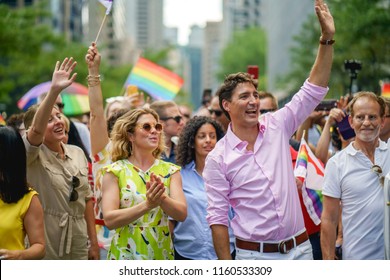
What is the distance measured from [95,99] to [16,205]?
1728 mm

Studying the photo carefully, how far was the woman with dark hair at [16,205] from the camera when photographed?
5.30 m

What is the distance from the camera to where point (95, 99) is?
22.7 ft

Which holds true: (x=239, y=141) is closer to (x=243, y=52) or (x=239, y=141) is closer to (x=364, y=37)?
(x=364, y=37)

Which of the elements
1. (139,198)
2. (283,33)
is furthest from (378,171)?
A: (283,33)

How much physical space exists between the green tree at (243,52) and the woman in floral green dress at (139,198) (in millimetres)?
99225

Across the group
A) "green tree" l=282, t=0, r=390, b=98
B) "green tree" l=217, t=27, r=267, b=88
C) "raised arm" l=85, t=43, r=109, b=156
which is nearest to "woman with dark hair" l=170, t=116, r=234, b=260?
"raised arm" l=85, t=43, r=109, b=156

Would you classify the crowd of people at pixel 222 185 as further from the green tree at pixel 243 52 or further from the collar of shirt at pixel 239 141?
the green tree at pixel 243 52

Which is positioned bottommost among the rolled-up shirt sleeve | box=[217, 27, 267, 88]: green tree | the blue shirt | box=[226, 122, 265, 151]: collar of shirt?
box=[217, 27, 267, 88]: green tree

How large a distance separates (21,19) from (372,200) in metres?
22.8

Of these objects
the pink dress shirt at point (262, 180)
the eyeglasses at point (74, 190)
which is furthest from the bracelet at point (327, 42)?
the eyeglasses at point (74, 190)

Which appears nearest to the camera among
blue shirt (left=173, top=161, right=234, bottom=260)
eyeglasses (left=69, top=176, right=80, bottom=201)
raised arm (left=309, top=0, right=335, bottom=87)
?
raised arm (left=309, top=0, right=335, bottom=87)

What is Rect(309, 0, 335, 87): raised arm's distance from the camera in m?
5.71

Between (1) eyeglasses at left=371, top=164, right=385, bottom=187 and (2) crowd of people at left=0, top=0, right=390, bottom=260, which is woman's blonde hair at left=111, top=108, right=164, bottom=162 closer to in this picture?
(2) crowd of people at left=0, top=0, right=390, bottom=260
